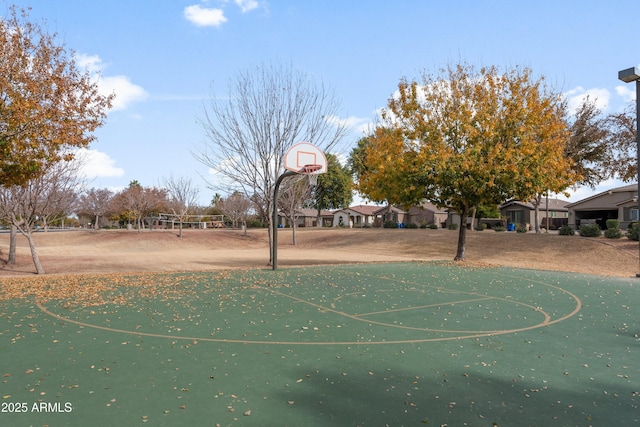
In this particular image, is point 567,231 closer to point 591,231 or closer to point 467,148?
point 591,231

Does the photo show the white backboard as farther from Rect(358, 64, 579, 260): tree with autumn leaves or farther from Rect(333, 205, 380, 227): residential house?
Rect(333, 205, 380, 227): residential house

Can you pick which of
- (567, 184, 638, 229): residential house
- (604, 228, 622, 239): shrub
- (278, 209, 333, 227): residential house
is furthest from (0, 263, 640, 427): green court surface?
(278, 209, 333, 227): residential house

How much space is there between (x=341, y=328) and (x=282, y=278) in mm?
7065

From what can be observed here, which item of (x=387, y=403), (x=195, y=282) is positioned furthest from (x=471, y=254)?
(x=387, y=403)

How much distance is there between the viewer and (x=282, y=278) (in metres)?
14.6

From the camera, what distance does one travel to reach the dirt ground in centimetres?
2378

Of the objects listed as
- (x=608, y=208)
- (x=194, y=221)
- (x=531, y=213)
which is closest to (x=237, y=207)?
(x=194, y=221)

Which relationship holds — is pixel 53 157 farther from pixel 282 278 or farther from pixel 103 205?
pixel 103 205

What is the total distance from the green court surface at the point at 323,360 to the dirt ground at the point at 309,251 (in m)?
12.7

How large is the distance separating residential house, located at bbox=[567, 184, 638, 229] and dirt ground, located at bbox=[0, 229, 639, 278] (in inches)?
396

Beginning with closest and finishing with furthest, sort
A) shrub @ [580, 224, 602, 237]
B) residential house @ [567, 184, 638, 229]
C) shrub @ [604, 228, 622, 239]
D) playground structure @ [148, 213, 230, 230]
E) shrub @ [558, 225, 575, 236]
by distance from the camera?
shrub @ [604, 228, 622, 239] < shrub @ [580, 224, 602, 237] < shrub @ [558, 225, 575, 236] < residential house @ [567, 184, 638, 229] < playground structure @ [148, 213, 230, 230]

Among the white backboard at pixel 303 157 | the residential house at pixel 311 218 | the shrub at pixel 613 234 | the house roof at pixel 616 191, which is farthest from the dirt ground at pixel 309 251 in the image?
the residential house at pixel 311 218

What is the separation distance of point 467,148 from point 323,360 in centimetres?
1531

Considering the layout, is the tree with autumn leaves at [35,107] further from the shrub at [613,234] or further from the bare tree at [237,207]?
the bare tree at [237,207]
